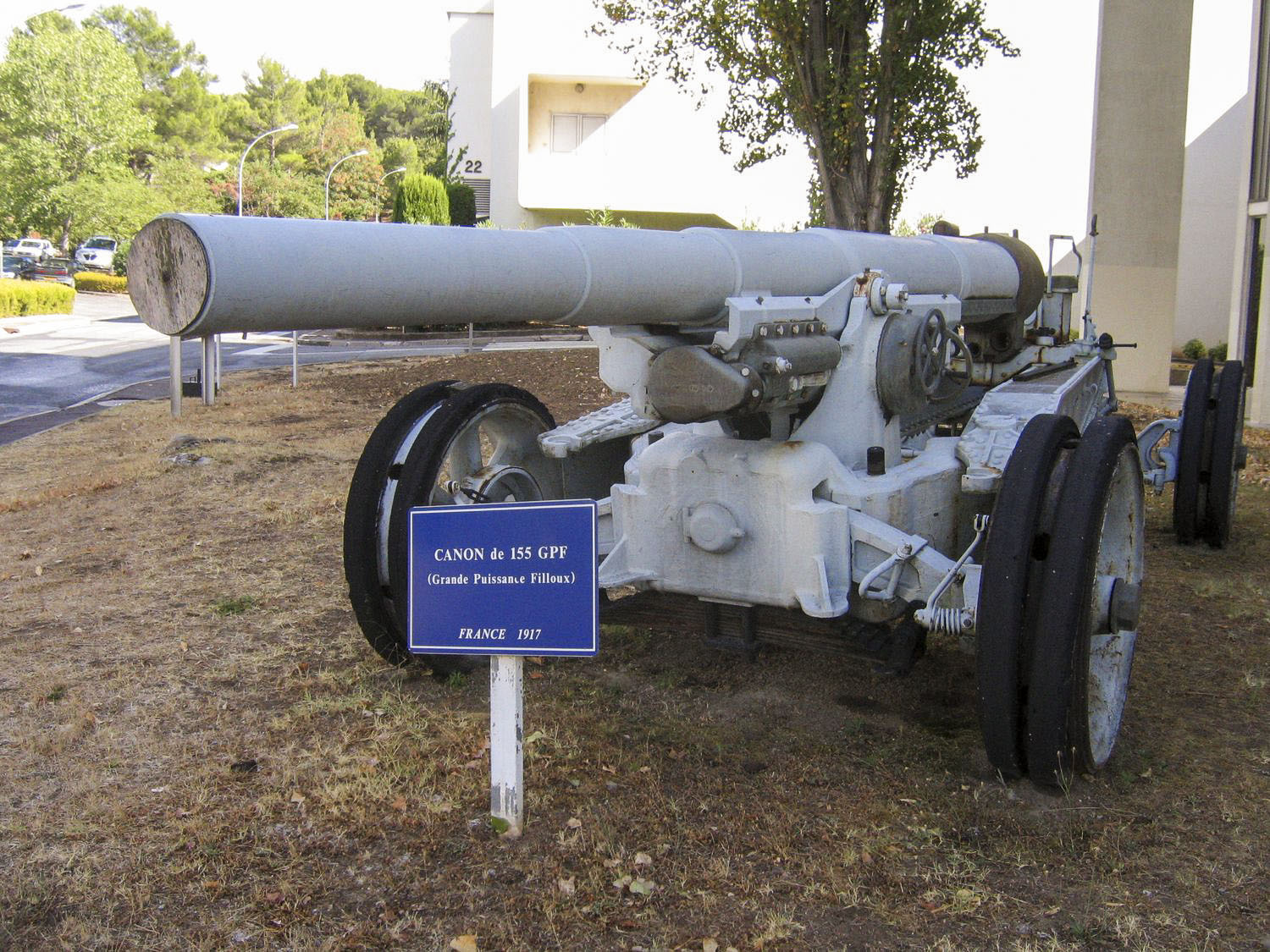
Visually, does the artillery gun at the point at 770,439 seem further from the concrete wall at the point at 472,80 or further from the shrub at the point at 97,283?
the shrub at the point at 97,283

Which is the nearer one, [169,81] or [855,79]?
[855,79]

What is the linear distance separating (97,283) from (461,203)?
18173 millimetres

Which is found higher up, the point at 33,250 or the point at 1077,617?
the point at 33,250

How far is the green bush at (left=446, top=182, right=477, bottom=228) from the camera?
1272 inches

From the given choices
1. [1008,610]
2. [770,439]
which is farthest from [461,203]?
[1008,610]

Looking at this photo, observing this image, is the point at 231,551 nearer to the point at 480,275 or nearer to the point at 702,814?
the point at 702,814

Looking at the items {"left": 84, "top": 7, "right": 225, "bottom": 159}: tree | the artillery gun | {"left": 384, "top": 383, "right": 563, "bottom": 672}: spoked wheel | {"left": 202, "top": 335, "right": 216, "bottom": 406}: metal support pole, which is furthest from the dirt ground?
{"left": 84, "top": 7, "right": 225, "bottom": 159}: tree

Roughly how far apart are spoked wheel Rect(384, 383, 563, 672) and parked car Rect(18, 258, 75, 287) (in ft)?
137

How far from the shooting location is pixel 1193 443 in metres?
6.92

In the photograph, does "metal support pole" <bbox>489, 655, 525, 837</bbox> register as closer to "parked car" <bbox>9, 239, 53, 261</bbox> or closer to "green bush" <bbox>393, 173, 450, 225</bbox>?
"green bush" <bbox>393, 173, 450, 225</bbox>

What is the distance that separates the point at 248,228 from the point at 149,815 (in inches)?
85.6

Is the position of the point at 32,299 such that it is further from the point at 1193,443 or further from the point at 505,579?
the point at 505,579


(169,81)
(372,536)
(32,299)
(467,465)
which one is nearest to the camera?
(372,536)

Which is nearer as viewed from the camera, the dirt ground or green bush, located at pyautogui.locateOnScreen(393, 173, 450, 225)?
the dirt ground
